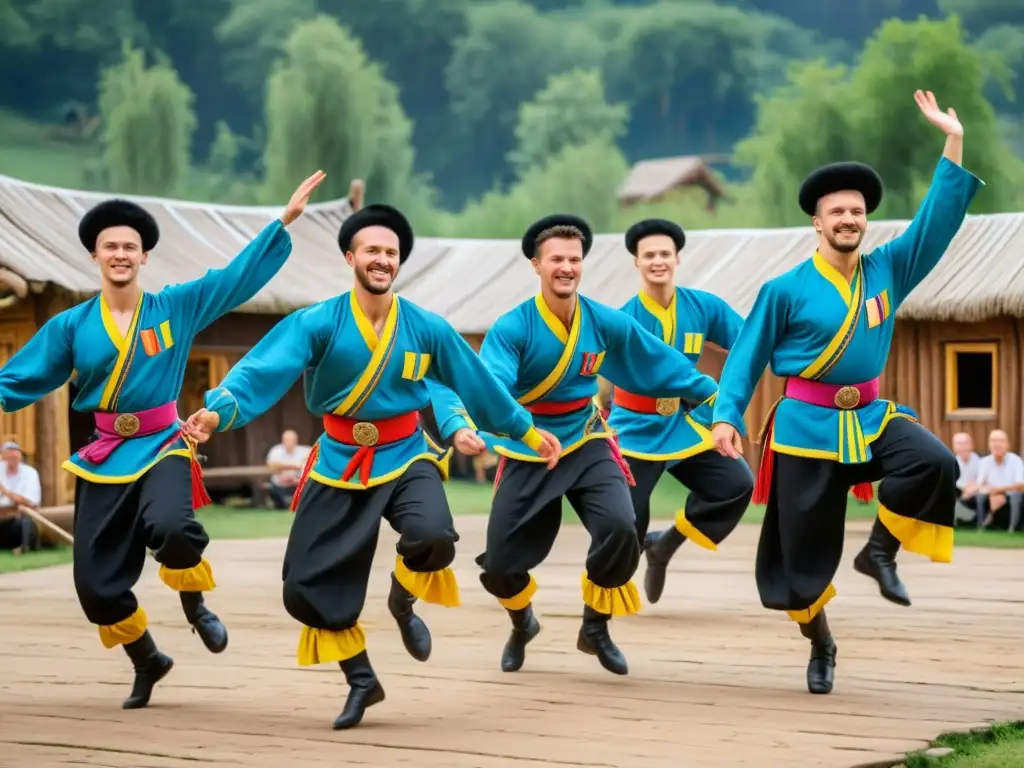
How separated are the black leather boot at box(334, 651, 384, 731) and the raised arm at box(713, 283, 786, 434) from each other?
142 cm

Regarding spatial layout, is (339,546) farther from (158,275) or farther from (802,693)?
(158,275)

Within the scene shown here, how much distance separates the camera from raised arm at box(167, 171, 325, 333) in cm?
579

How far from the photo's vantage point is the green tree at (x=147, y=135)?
44.4 m

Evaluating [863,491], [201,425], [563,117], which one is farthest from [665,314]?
[563,117]

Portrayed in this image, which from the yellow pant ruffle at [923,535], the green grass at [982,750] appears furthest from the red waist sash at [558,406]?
the green grass at [982,750]

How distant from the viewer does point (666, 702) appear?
541 cm

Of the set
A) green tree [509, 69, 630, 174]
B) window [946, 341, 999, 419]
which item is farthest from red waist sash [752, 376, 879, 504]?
green tree [509, 69, 630, 174]

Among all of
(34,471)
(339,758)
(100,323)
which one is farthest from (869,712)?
(34,471)

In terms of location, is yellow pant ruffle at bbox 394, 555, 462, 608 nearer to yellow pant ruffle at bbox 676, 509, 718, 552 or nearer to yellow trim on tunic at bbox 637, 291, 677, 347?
yellow pant ruffle at bbox 676, 509, 718, 552

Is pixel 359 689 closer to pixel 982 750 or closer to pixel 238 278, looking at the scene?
pixel 238 278

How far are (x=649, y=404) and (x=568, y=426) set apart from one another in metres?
1.38

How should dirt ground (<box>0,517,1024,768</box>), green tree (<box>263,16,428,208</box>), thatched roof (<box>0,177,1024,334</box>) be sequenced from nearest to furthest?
dirt ground (<box>0,517,1024,768</box>)
thatched roof (<box>0,177,1024,334</box>)
green tree (<box>263,16,428,208</box>)

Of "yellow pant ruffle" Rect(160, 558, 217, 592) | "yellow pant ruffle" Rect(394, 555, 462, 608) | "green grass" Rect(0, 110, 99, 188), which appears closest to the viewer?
"yellow pant ruffle" Rect(394, 555, 462, 608)

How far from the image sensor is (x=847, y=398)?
18.0 feet
